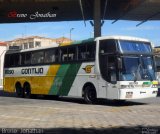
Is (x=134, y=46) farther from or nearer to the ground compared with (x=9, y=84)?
farther from the ground

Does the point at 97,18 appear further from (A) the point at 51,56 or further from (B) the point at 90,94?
(B) the point at 90,94

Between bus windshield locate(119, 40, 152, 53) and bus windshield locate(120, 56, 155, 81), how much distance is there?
0.37m

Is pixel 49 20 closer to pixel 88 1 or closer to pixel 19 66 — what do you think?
pixel 88 1

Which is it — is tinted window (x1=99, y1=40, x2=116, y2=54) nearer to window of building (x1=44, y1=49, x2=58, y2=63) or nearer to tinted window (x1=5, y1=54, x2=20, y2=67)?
window of building (x1=44, y1=49, x2=58, y2=63)

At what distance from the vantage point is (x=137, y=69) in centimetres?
2083

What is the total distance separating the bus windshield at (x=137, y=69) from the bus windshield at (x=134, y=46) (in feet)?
1.21

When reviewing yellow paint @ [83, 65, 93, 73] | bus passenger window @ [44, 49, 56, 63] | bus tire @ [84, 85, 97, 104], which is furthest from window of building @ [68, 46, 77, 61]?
bus tire @ [84, 85, 97, 104]

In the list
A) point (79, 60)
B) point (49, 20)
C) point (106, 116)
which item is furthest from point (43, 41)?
point (106, 116)

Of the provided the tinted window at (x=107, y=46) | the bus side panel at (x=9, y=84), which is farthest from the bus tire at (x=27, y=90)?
the tinted window at (x=107, y=46)

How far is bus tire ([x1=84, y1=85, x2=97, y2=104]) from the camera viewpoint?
2200 centimetres

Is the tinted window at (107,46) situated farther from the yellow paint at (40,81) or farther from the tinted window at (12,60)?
the tinted window at (12,60)

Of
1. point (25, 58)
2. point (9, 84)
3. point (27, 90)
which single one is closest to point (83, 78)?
point (27, 90)

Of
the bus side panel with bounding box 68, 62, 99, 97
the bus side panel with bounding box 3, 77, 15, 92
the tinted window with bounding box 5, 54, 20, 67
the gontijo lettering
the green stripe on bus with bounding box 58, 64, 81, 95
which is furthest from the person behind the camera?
the bus side panel with bounding box 3, 77, 15, 92

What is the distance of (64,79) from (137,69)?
486cm
